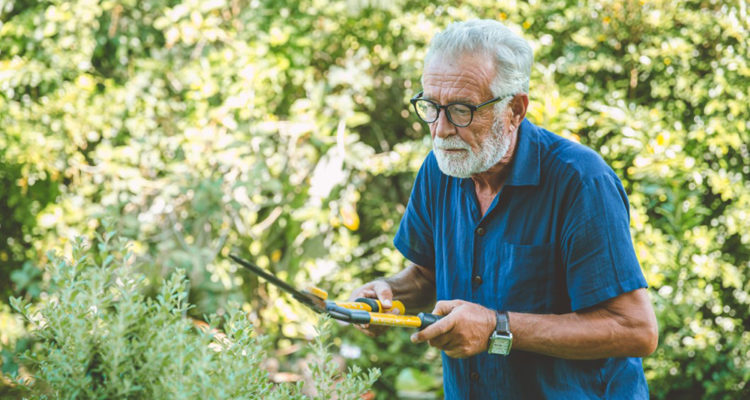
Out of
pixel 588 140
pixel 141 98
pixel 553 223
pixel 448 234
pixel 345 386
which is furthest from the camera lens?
pixel 141 98

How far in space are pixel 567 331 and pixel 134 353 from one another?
1.00 m

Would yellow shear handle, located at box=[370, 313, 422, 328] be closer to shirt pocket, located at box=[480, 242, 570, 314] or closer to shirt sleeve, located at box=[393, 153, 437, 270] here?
shirt pocket, located at box=[480, 242, 570, 314]

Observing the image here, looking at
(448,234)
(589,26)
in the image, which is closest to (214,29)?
(589,26)

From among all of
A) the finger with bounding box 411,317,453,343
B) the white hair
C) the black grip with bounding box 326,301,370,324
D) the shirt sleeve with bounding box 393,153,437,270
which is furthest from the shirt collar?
the black grip with bounding box 326,301,370,324

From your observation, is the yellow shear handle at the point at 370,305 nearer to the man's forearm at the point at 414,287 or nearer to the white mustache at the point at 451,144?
the man's forearm at the point at 414,287

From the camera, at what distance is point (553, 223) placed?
1.89 m

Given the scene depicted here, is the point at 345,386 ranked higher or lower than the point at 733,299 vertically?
higher

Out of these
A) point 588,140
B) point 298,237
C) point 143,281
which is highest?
point 143,281

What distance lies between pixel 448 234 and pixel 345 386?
758 millimetres

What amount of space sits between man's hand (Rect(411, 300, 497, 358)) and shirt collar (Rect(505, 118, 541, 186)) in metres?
0.39

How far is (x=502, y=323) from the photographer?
5.79 feet

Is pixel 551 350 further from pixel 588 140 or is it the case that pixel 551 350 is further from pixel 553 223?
pixel 588 140

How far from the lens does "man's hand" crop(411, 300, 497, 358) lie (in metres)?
1.72

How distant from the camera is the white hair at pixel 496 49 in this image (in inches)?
77.7
